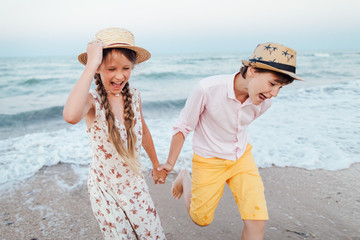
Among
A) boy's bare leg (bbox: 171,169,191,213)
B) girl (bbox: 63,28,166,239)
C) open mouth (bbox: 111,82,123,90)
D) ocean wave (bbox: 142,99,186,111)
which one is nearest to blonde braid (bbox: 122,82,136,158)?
girl (bbox: 63,28,166,239)

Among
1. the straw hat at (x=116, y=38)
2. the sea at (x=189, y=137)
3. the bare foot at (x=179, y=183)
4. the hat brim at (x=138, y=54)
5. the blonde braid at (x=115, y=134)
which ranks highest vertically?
the straw hat at (x=116, y=38)

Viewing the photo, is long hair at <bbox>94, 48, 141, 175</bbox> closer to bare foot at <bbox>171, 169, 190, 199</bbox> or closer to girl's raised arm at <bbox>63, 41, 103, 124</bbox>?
girl's raised arm at <bbox>63, 41, 103, 124</bbox>

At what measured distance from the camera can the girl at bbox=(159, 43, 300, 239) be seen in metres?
2.34

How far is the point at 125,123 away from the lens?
2334mm

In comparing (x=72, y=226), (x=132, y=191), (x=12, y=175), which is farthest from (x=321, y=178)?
(x=12, y=175)

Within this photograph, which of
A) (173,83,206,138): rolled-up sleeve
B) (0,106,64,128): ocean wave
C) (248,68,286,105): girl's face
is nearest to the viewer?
(248,68,286,105): girl's face

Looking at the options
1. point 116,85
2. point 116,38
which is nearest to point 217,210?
point 116,85

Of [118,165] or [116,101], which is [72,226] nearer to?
[118,165]

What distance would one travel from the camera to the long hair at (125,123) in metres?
2.20

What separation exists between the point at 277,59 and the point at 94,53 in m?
1.32

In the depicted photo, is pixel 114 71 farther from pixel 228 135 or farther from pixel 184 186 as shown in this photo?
pixel 184 186

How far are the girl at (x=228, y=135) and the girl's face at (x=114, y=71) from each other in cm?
66

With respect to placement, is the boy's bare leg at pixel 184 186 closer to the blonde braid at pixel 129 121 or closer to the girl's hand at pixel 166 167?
the girl's hand at pixel 166 167

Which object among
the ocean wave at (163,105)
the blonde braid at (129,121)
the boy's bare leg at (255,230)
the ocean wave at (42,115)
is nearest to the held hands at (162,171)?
the blonde braid at (129,121)
